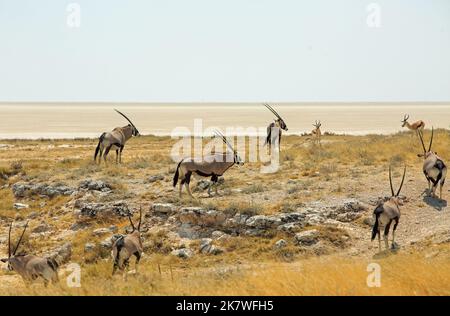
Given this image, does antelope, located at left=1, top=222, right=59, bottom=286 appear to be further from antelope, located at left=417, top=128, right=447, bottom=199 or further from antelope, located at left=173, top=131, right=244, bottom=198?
antelope, located at left=417, top=128, right=447, bottom=199

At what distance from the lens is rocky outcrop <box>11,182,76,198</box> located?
1933 cm

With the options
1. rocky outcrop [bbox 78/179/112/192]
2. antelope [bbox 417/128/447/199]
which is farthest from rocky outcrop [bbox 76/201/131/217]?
antelope [bbox 417/128/447/199]

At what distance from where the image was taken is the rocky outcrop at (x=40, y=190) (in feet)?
63.4

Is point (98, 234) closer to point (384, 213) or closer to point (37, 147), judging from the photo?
point (384, 213)

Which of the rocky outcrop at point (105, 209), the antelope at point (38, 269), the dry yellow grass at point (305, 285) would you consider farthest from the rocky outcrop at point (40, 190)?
the dry yellow grass at point (305, 285)

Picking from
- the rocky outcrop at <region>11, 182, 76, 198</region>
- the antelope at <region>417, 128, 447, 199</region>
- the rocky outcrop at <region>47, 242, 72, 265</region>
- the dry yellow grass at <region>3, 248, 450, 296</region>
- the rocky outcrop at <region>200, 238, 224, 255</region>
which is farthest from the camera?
the rocky outcrop at <region>11, 182, 76, 198</region>

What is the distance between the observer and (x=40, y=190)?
19.8m

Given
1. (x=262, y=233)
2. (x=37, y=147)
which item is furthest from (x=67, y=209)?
(x=37, y=147)

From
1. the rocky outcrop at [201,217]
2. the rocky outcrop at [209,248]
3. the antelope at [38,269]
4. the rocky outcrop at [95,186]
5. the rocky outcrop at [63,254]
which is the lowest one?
the rocky outcrop at [63,254]

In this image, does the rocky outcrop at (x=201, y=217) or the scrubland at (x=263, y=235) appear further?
the rocky outcrop at (x=201, y=217)

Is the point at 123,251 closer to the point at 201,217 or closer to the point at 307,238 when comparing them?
the point at 201,217

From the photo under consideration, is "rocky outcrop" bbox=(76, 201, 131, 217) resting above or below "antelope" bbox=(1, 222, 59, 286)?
above

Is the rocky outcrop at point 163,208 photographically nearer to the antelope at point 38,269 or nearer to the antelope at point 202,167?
the antelope at point 202,167
